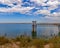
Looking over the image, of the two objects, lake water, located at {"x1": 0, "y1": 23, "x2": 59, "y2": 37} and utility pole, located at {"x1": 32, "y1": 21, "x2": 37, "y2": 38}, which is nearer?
lake water, located at {"x1": 0, "y1": 23, "x2": 59, "y2": 37}

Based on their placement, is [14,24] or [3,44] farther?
[14,24]


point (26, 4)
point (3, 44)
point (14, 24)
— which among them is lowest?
point (3, 44)

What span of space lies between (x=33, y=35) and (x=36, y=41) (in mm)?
1055

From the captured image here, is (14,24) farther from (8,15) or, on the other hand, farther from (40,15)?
(40,15)

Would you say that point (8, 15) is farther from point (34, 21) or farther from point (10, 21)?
point (34, 21)

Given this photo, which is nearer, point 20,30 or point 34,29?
point 20,30

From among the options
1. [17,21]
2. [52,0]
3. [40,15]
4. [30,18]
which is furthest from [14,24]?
[52,0]

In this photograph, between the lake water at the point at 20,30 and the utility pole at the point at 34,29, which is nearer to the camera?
the lake water at the point at 20,30

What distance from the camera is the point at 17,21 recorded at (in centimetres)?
604

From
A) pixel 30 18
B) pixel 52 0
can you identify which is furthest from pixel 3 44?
pixel 52 0

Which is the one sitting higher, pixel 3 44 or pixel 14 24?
pixel 14 24

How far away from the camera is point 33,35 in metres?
6.18

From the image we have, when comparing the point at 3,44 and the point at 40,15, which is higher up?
the point at 40,15

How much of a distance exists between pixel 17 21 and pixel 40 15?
859mm
